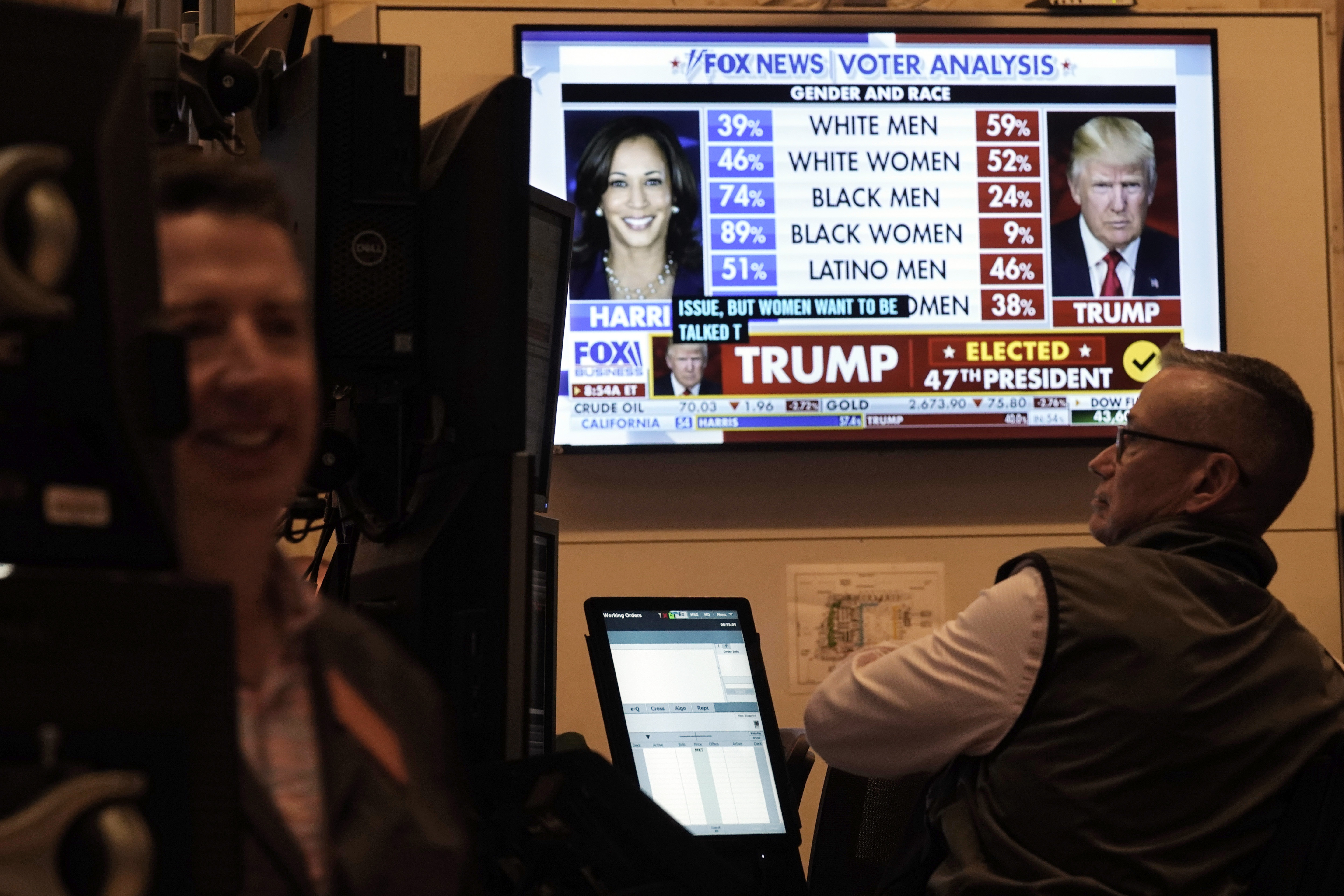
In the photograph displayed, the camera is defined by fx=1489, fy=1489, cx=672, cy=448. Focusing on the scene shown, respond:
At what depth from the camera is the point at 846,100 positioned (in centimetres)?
352

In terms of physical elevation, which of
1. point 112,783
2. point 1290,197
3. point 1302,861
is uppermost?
point 1290,197

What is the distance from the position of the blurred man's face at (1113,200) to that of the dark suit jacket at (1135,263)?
34 mm

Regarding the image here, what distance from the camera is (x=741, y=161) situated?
3.49m

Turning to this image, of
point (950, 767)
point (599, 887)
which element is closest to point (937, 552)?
point (950, 767)

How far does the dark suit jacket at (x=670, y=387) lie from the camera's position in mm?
3438

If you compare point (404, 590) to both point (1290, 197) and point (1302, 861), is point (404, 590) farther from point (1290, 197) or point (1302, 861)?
point (1290, 197)

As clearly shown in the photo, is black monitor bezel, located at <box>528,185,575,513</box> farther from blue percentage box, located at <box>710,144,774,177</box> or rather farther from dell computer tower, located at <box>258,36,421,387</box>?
blue percentage box, located at <box>710,144,774,177</box>

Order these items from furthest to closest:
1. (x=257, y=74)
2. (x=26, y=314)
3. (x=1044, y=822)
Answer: (x=1044, y=822)
(x=257, y=74)
(x=26, y=314)

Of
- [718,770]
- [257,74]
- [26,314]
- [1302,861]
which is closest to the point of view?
[26,314]

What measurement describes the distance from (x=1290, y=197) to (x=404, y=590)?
10.4 ft

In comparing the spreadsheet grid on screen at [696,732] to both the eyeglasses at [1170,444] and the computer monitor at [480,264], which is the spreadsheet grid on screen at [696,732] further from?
the computer monitor at [480,264]

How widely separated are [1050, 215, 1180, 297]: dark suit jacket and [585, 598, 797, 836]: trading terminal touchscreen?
5.60ft

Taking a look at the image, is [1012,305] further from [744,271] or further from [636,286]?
[636,286]

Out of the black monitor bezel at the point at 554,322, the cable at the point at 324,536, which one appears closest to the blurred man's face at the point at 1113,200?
the black monitor bezel at the point at 554,322
